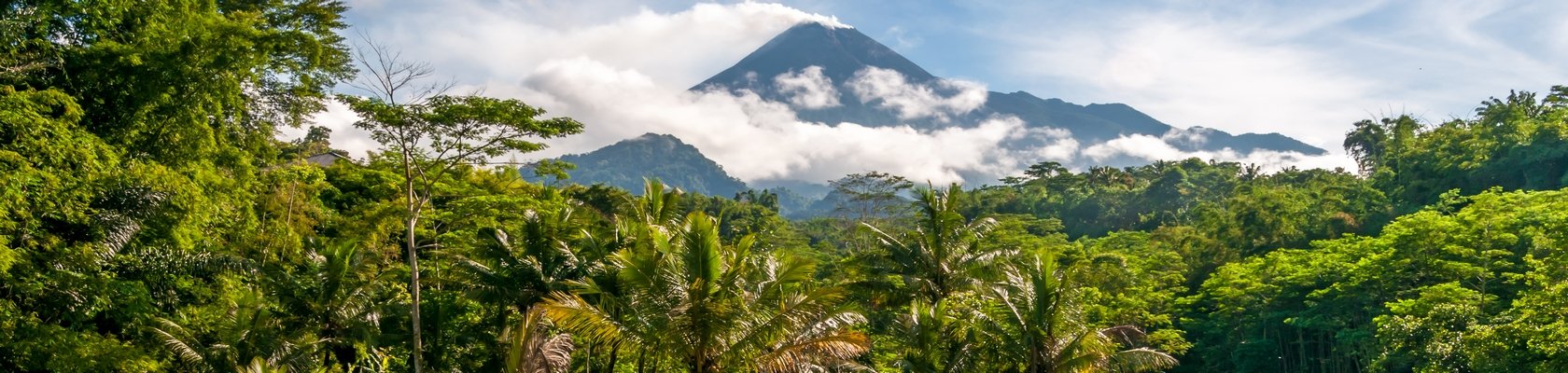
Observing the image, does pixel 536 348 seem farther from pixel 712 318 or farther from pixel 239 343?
pixel 239 343

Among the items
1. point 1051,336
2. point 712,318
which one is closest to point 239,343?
point 712,318

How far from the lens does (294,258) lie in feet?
63.8

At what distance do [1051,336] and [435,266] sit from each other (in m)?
14.4

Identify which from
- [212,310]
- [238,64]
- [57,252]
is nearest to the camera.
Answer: [57,252]

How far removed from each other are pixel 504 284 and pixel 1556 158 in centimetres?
3763

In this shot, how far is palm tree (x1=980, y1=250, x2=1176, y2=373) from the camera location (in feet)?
52.1

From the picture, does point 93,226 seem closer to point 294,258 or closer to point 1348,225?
point 294,258

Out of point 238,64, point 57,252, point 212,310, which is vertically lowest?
point 212,310

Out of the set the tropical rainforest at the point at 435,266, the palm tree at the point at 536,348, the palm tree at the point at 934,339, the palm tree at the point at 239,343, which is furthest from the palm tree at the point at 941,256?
the palm tree at the point at 239,343

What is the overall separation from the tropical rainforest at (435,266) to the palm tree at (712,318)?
0.12 feet

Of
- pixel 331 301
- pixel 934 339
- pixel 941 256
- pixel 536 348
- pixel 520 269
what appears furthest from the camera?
pixel 941 256

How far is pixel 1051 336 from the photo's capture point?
53.0 feet

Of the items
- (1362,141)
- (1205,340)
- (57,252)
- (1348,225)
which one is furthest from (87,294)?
(1362,141)

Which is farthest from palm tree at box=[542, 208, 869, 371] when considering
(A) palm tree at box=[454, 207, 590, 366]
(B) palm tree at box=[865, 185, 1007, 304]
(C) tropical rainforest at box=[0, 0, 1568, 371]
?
(B) palm tree at box=[865, 185, 1007, 304]
